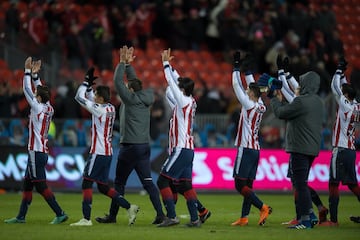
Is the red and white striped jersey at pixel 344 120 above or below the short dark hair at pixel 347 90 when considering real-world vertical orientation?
below

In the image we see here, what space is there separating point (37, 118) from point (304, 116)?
4.51 m

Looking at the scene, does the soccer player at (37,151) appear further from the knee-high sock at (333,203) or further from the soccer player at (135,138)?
the knee-high sock at (333,203)

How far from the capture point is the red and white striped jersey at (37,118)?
15.6m

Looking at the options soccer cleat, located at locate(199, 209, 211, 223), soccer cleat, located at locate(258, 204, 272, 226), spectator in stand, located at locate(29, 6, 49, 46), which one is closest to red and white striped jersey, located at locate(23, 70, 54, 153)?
soccer cleat, located at locate(199, 209, 211, 223)

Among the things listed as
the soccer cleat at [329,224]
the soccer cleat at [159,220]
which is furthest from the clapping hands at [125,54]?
the soccer cleat at [329,224]

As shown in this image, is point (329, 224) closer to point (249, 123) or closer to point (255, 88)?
point (249, 123)

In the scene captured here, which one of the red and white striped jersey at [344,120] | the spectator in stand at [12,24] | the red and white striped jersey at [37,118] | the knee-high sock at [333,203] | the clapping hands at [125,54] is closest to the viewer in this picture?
the clapping hands at [125,54]

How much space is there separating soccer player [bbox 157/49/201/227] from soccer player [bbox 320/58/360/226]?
268 cm

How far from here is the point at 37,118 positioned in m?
15.7

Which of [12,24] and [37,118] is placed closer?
[37,118]

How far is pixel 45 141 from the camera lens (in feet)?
51.5

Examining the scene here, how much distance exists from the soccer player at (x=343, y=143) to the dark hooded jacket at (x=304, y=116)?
1.39m

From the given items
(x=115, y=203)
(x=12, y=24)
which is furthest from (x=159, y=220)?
(x=12, y=24)

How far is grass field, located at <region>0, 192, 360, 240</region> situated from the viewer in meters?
13.5
